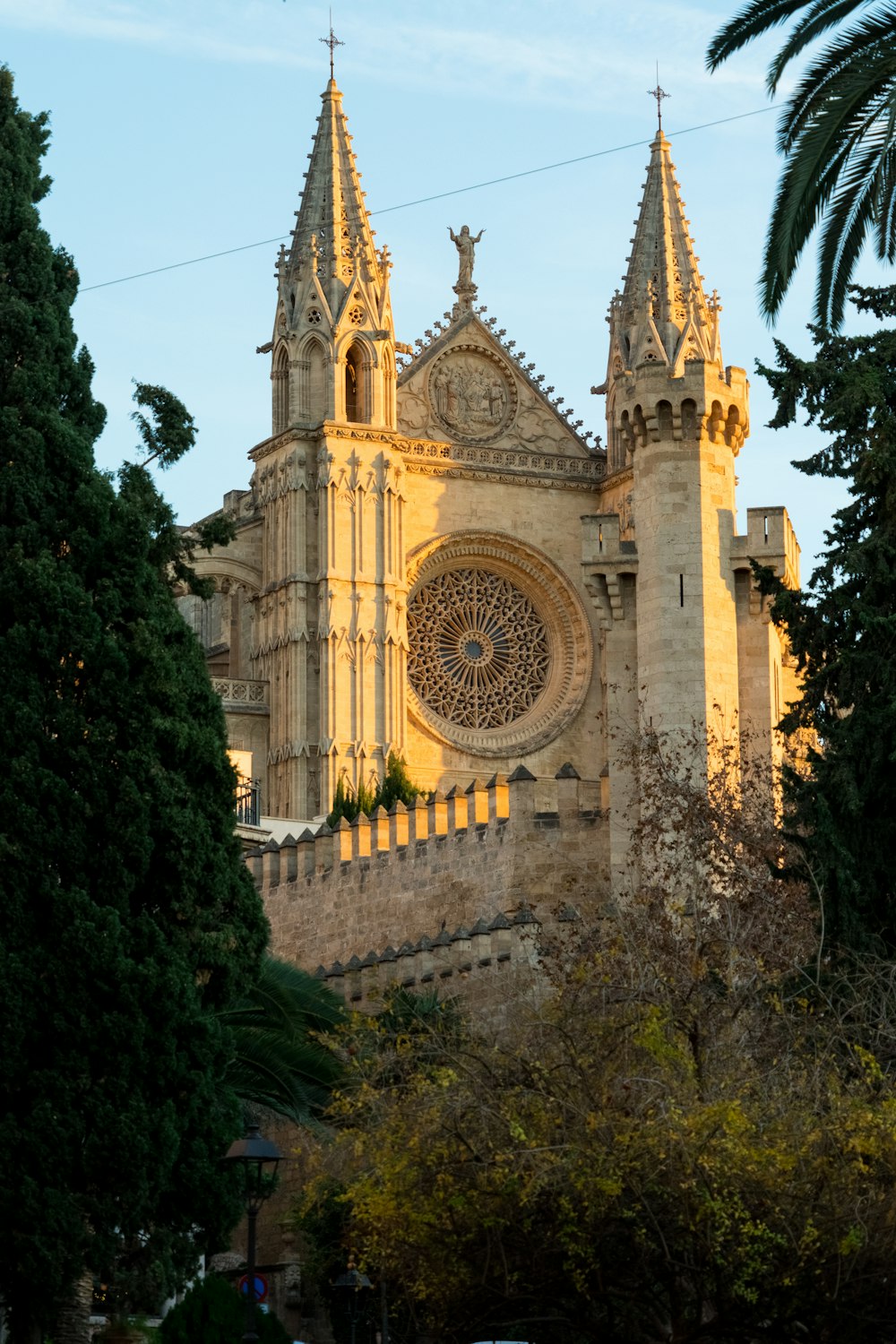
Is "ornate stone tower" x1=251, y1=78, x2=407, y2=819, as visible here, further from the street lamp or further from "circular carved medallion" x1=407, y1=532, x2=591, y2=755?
the street lamp

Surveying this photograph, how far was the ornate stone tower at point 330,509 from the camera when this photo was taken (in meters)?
51.5

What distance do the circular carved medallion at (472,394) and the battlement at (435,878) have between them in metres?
18.8

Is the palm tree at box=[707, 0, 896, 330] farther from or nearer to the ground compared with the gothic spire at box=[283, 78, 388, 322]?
nearer to the ground

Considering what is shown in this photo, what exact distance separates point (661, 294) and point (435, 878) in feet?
79.3

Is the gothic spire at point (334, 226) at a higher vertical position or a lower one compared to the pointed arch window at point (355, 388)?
higher

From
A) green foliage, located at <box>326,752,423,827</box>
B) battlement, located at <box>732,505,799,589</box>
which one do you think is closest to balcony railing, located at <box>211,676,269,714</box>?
green foliage, located at <box>326,752,423,827</box>

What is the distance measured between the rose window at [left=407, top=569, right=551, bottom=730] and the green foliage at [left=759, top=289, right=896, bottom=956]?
3095cm

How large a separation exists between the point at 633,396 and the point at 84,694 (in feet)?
46.9

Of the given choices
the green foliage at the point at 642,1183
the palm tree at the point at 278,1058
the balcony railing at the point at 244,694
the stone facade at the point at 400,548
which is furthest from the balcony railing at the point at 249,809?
the green foliage at the point at 642,1183

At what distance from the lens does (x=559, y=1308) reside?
18.0m

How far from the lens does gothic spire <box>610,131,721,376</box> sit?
5653 centimetres

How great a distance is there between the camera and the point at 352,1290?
2606 centimetres

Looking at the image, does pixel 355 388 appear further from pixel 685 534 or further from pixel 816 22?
pixel 816 22

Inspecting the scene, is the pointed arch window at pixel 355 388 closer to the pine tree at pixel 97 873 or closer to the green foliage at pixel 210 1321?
the pine tree at pixel 97 873
